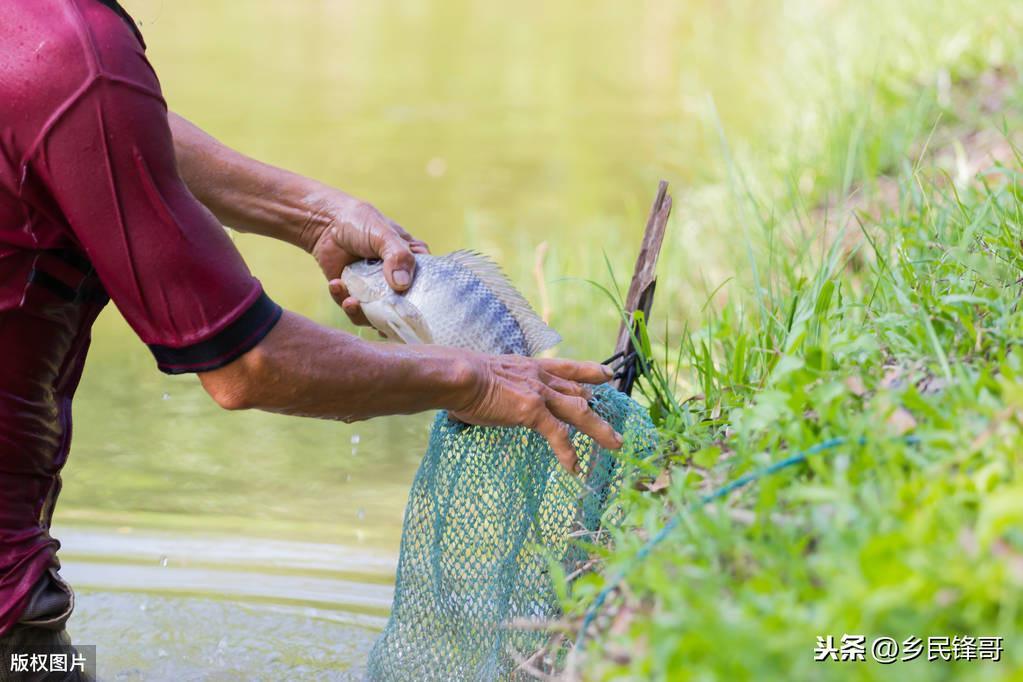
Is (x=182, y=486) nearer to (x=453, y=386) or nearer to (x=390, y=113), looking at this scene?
(x=453, y=386)

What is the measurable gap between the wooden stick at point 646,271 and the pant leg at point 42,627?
1.37 metres

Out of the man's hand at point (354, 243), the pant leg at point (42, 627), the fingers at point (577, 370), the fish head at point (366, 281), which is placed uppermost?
the man's hand at point (354, 243)

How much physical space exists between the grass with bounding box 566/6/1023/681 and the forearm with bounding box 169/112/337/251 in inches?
39.2

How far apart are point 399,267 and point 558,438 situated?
0.65 m

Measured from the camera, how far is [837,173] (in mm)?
5840

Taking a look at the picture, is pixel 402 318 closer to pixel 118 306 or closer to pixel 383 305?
pixel 383 305

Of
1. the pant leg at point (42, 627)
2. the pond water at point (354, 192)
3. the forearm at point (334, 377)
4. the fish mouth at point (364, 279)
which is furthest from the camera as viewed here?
the pond water at point (354, 192)

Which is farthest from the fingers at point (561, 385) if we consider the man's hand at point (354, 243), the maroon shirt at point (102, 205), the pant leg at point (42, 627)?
the pant leg at point (42, 627)

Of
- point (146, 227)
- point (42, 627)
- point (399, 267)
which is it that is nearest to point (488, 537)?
point (399, 267)

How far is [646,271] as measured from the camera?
9.83 ft

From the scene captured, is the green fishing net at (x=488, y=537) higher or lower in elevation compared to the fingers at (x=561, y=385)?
lower

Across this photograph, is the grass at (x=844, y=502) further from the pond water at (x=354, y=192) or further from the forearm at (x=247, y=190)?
the forearm at (x=247, y=190)

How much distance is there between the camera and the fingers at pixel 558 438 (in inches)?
104

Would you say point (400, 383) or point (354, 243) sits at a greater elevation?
point (354, 243)
